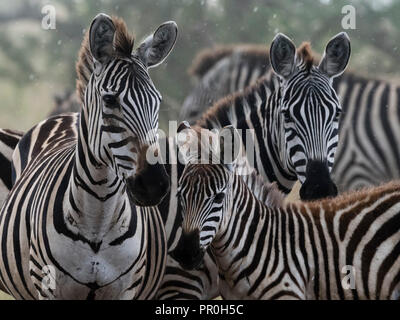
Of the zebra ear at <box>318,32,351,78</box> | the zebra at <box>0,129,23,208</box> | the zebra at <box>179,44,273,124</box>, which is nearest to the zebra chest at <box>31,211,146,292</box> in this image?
the zebra at <box>0,129,23,208</box>

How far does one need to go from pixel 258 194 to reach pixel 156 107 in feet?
4.13

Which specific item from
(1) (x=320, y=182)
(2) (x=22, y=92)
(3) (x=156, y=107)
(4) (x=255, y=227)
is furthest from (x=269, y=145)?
(2) (x=22, y=92)

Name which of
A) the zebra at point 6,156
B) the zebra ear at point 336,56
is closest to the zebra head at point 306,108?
the zebra ear at point 336,56

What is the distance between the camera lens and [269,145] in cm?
744

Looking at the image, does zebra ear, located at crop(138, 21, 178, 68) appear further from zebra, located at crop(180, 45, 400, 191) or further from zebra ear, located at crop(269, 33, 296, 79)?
zebra, located at crop(180, 45, 400, 191)

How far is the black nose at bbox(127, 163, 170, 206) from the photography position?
5.19 m

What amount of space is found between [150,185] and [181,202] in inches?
30.5

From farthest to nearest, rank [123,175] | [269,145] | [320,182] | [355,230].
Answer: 1. [269,145]
2. [320,182]
3. [355,230]
4. [123,175]

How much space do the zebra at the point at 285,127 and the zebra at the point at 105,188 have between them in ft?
2.49

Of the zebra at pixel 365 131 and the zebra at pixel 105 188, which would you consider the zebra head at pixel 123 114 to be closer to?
the zebra at pixel 105 188

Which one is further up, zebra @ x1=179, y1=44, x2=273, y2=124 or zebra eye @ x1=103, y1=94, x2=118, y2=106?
zebra @ x1=179, y1=44, x2=273, y2=124

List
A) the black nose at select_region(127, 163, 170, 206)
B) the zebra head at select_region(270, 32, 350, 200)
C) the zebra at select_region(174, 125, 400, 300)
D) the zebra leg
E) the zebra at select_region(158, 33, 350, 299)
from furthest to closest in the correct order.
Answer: the zebra head at select_region(270, 32, 350, 200)
the zebra at select_region(158, 33, 350, 299)
the zebra leg
the zebra at select_region(174, 125, 400, 300)
the black nose at select_region(127, 163, 170, 206)

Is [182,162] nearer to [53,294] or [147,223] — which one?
[147,223]

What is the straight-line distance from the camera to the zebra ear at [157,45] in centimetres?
585
